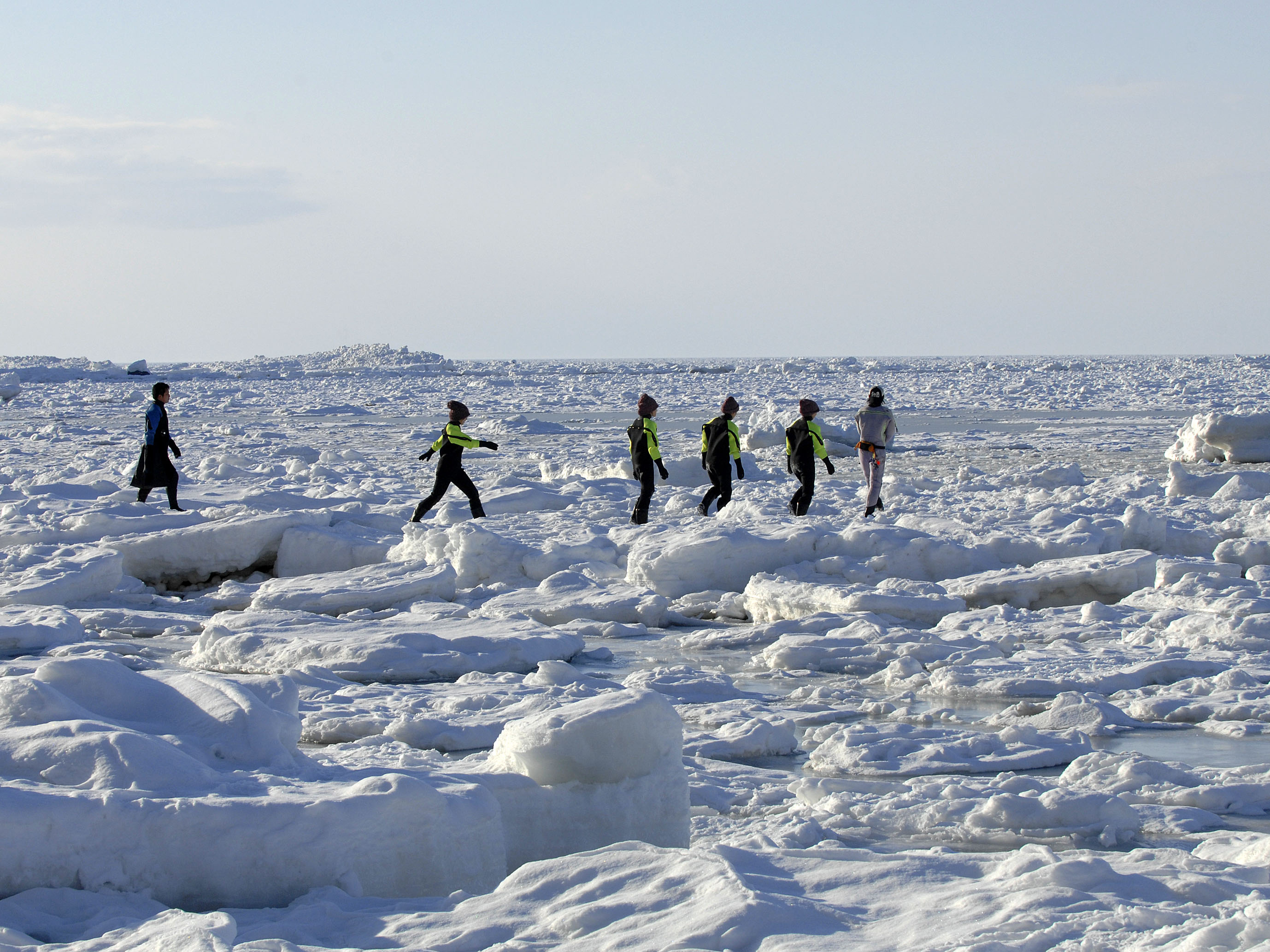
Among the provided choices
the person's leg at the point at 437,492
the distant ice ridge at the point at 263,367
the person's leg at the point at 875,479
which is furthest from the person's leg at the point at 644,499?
the distant ice ridge at the point at 263,367

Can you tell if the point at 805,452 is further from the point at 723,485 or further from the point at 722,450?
the point at 723,485

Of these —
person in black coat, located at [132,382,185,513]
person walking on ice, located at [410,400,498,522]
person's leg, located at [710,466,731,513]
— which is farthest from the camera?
person's leg, located at [710,466,731,513]

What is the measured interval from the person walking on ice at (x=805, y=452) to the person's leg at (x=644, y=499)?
129 cm

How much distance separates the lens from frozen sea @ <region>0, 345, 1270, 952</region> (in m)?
3.26

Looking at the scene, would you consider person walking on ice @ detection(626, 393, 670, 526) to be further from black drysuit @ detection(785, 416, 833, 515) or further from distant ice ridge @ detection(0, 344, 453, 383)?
distant ice ridge @ detection(0, 344, 453, 383)

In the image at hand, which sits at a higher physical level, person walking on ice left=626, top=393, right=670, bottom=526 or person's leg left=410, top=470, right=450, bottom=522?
person walking on ice left=626, top=393, right=670, bottom=526

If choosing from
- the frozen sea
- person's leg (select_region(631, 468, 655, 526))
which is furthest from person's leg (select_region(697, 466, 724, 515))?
the frozen sea

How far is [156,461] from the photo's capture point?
11.8m

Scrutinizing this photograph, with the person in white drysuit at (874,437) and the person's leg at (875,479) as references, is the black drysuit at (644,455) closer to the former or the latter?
the person in white drysuit at (874,437)

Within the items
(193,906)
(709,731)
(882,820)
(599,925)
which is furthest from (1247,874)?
(193,906)

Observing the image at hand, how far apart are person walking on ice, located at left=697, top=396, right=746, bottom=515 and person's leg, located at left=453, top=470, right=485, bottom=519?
2118 millimetres

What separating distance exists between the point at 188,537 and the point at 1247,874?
8548mm

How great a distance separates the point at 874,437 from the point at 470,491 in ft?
12.4

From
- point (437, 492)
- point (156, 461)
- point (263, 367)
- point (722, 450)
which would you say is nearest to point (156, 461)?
point (156, 461)
